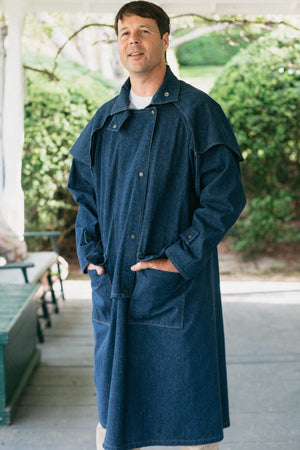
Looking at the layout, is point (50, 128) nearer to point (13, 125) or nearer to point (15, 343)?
point (13, 125)

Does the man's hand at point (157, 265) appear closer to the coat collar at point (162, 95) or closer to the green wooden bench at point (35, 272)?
the coat collar at point (162, 95)

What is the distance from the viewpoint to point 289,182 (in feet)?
24.2

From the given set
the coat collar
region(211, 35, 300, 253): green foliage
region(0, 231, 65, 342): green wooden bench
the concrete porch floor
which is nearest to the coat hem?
the concrete porch floor

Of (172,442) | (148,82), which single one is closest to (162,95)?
(148,82)

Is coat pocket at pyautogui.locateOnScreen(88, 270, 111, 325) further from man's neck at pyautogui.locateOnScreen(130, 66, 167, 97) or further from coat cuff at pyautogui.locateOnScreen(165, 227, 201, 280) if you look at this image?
man's neck at pyautogui.locateOnScreen(130, 66, 167, 97)

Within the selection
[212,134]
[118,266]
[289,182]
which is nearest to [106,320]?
[118,266]

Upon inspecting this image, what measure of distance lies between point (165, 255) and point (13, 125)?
3.46 meters

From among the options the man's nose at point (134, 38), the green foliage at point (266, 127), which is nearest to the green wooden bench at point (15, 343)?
the man's nose at point (134, 38)

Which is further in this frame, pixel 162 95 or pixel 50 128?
pixel 50 128

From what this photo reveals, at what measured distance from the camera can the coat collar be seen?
166cm

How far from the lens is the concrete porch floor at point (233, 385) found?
2549 mm

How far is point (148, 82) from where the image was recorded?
1701 mm

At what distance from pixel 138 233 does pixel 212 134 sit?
375mm

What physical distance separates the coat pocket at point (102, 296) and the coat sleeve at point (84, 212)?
0.08m
